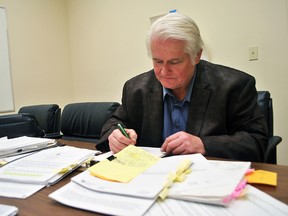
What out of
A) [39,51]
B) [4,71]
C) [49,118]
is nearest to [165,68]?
[49,118]

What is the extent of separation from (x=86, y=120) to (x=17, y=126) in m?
0.51

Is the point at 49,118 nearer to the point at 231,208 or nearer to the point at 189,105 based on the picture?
the point at 189,105

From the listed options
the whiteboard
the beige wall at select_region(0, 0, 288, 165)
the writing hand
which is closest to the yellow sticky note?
the writing hand

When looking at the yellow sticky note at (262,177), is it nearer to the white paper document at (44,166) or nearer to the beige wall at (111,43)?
the white paper document at (44,166)

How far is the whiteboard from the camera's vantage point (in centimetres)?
263

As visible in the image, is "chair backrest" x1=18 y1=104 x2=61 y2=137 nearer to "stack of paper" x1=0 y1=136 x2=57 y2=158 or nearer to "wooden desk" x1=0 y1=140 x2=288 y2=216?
"stack of paper" x1=0 y1=136 x2=57 y2=158

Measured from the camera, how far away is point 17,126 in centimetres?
143

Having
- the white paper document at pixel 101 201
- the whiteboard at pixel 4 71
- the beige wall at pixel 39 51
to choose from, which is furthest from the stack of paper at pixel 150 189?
the beige wall at pixel 39 51

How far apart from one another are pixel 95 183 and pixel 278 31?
1807 millimetres

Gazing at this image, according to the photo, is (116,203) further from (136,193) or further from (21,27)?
(21,27)

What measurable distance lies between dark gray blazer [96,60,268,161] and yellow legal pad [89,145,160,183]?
10.3 inches

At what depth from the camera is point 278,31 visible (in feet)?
6.04

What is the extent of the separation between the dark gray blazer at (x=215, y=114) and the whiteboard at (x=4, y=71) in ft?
6.06

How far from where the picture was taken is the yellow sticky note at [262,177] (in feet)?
1.97
